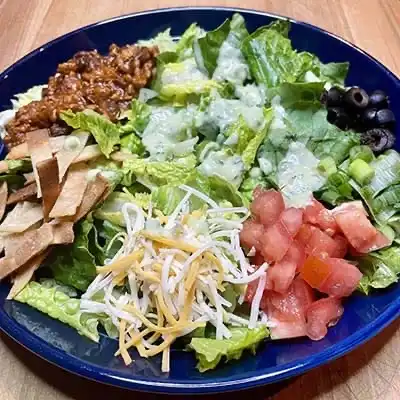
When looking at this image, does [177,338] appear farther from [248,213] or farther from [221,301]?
[248,213]

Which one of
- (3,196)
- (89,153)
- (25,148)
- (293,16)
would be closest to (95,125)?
(89,153)

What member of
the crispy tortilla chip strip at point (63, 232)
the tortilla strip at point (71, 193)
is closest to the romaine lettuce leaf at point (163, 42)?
the tortilla strip at point (71, 193)

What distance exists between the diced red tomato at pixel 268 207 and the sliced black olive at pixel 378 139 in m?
Result: 0.42

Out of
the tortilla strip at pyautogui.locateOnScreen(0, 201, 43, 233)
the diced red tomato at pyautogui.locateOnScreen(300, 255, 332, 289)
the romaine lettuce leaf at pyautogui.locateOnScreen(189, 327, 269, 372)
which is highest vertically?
the tortilla strip at pyautogui.locateOnScreen(0, 201, 43, 233)

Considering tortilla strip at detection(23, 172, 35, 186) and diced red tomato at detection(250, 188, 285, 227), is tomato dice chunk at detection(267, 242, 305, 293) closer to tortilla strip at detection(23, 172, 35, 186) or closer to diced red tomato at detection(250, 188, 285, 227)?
diced red tomato at detection(250, 188, 285, 227)

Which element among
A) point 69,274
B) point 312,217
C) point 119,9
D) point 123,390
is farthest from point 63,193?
point 119,9

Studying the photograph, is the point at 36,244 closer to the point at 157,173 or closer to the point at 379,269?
the point at 157,173

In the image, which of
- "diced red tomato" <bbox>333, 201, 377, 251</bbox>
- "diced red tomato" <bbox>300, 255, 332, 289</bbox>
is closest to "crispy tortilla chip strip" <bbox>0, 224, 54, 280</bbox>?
"diced red tomato" <bbox>300, 255, 332, 289</bbox>

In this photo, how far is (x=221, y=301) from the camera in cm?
163

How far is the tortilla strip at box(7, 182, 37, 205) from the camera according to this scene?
181 cm

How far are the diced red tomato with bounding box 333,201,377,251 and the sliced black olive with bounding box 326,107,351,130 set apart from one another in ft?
1.46

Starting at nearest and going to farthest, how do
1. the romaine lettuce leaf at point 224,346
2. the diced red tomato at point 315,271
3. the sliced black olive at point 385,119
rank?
the romaine lettuce leaf at point 224,346, the diced red tomato at point 315,271, the sliced black olive at point 385,119

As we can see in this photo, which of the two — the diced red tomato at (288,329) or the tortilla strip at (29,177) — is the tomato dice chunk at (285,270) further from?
the tortilla strip at (29,177)

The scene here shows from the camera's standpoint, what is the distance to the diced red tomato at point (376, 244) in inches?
66.5
